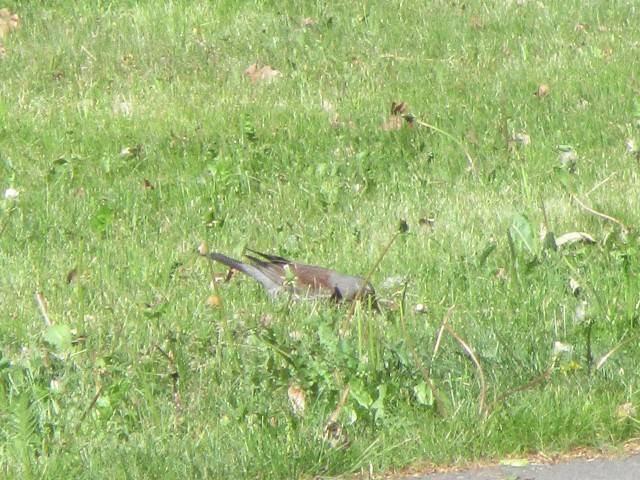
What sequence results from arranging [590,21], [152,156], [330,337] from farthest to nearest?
[590,21] → [152,156] → [330,337]

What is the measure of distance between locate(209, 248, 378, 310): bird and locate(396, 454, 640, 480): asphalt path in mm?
1413

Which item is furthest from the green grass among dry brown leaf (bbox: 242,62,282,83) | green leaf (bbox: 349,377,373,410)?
dry brown leaf (bbox: 242,62,282,83)

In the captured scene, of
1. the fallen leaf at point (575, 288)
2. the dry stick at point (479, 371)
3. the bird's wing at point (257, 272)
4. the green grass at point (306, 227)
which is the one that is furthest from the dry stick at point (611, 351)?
the bird's wing at point (257, 272)

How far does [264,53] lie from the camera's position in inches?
338

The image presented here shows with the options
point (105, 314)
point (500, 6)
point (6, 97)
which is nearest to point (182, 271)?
point (105, 314)

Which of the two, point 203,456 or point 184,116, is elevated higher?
point 203,456

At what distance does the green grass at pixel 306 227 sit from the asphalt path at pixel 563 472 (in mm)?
88

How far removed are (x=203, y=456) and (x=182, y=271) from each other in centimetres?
205

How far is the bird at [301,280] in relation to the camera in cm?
486

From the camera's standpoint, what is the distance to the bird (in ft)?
15.9

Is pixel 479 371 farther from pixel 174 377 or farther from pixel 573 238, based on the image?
pixel 573 238

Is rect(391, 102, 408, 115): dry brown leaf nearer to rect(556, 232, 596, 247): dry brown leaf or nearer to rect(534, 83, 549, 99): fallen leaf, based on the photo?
rect(534, 83, 549, 99): fallen leaf

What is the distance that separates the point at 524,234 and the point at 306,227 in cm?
125

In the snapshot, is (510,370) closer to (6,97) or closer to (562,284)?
(562,284)
